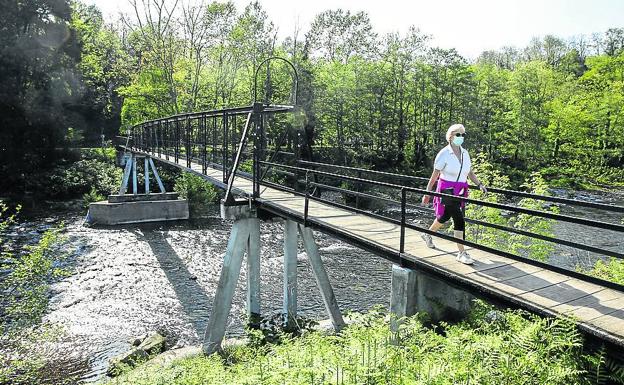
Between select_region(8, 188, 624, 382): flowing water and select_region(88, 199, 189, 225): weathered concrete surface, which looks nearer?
select_region(8, 188, 624, 382): flowing water

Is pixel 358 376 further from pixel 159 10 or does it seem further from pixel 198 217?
pixel 159 10

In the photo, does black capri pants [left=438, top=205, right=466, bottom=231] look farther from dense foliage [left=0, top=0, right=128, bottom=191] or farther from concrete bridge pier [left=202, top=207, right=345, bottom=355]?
dense foliage [left=0, top=0, right=128, bottom=191]

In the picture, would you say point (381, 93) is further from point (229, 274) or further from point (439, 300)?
point (439, 300)

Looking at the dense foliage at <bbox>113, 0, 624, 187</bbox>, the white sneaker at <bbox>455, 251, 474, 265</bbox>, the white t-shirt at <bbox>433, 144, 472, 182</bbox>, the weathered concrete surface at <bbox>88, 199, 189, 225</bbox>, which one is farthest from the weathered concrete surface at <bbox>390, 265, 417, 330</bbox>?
the dense foliage at <bbox>113, 0, 624, 187</bbox>

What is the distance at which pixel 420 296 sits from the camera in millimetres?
5027

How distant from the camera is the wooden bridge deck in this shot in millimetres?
3623

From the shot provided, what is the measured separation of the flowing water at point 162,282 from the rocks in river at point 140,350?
276 millimetres

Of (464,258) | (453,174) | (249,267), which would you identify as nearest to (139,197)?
(249,267)

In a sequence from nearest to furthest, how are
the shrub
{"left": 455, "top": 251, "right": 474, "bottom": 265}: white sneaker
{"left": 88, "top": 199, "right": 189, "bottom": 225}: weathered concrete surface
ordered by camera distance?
{"left": 455, "top": 251, "right": 474, "bottom": 265}: white sneaker, {"left": 88, "top": 199, "right": 189, "bottom": 225}: weathered concrete surface, the shrub

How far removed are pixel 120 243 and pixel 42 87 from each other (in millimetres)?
19975

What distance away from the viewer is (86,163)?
3041 cm

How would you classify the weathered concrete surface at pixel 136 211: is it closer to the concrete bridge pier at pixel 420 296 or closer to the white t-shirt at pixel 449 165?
the concrete bridge pier at pixel 420 296

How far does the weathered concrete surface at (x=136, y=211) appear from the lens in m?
21.5

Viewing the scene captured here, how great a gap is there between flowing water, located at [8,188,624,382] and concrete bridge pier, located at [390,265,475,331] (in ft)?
18.9
